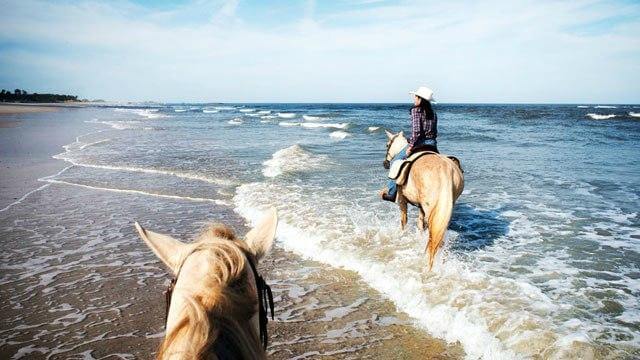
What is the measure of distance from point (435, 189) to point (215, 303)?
5339 millimetres

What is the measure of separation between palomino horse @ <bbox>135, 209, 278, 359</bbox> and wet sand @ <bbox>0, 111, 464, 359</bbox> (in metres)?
3.07

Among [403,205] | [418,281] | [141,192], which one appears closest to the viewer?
Answer: [418,281]

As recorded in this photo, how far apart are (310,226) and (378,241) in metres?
1.63

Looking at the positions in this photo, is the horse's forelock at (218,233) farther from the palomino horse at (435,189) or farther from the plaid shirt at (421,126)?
the plaid shirt at (421,126)

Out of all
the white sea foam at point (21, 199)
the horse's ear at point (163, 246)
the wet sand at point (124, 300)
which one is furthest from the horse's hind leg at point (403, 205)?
the white sea foam at point (21, 199)

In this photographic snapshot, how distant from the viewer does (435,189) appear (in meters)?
6.32

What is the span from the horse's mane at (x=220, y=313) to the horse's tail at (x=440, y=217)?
4633 millimetres

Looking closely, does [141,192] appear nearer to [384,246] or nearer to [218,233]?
[384,246]

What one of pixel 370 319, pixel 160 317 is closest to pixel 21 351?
pixel 160 317

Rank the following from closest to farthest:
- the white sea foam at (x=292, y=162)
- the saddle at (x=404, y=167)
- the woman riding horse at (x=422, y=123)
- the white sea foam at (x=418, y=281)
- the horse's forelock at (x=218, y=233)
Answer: the horse's forelock at (x=218, y=233)
the white sea foam at (x=418, y=281)
the saddle at (x=404, y=167)
the woman riding horse at (x=422, y=123)
the white sea foam at (x=292, y=162)

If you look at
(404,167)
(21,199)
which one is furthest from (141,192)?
(404,167)

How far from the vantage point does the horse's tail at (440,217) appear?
589 cm

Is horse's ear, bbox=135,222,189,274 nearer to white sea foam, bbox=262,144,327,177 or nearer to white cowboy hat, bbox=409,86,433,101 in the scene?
white cowboy hat, bbox=409,86,433,101

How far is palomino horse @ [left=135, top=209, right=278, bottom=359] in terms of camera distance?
135 cm
